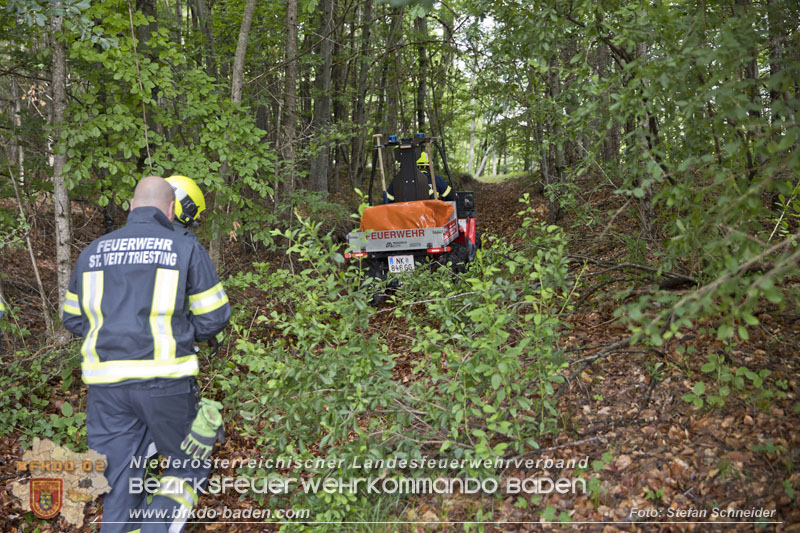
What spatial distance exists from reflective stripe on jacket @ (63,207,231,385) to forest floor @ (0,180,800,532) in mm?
1531

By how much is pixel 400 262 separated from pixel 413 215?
786mm

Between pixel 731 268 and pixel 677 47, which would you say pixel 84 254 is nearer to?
pixel 731 268

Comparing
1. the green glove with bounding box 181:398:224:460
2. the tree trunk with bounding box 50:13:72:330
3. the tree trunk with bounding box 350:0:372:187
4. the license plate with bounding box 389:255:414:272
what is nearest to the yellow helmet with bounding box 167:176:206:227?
the green glove with bounding box 181:398:224:460

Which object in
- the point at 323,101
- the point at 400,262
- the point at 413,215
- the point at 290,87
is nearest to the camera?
the point at 413,215

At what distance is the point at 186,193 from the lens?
3.97 meters

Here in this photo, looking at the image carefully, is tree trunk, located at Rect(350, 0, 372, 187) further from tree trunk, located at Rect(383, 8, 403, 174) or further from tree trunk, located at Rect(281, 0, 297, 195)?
tree trunk, located at Rect(281, 0, 297, 195)

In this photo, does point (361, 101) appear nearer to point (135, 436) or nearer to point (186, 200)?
point (186, 200)

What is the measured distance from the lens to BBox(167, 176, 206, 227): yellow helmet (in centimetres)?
390

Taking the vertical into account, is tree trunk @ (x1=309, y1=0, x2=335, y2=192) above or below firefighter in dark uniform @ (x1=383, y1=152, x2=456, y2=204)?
above

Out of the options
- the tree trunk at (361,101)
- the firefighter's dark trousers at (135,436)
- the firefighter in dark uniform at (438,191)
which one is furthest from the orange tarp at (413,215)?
the tree trunk at (361,101)

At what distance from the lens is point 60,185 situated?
5.70 metres

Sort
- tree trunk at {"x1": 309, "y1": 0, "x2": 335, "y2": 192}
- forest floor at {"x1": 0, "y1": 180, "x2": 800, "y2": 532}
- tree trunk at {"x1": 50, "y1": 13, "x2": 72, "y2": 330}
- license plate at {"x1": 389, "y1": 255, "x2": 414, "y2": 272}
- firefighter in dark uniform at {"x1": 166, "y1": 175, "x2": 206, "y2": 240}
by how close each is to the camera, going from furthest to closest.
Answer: tree trunk at {"x1": 309, "y1": 0, "x2": 335, "y2": 192}
license plate at {"x1": 389, "y1": 255, "x2": 414, "y2": 272}
tree trunk at {"x1": 50, "y1": 13, "x2": 72, "y2": 330}
firefighter in dark uniform at {"x1": 166, "y1": 175, "x2": 206, "y2": 240}
forest floor at {"x1": 0, "y1": 180, "x2": 800, "y2": 532}

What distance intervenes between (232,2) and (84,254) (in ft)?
35.4

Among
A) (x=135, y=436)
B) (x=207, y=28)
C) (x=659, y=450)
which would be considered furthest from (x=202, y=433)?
(x=207, y=28)
